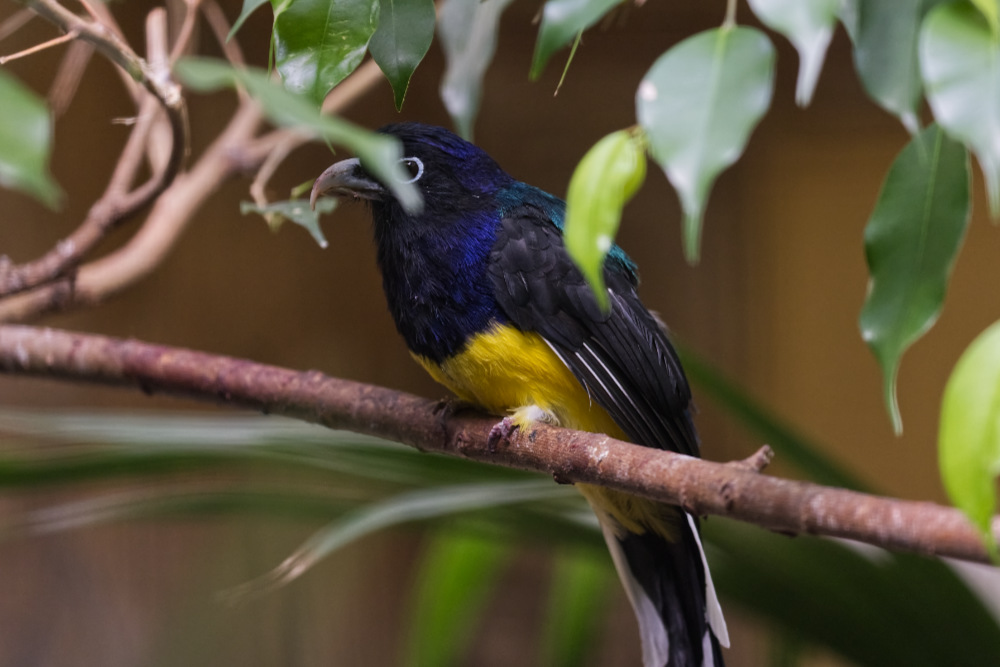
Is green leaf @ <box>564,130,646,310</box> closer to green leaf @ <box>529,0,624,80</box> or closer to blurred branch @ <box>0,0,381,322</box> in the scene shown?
green leaf @ <box>529,0,624,80</box>

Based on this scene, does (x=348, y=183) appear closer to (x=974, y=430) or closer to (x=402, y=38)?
(x=402, y=38)

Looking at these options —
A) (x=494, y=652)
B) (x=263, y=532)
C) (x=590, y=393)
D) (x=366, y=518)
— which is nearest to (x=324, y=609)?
(x=263, y=532)

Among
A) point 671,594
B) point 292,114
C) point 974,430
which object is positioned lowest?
point 671,594

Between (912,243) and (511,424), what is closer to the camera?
(912,243)

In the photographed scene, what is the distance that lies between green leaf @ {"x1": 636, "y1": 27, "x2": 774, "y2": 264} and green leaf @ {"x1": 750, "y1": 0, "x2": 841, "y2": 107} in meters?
0.03

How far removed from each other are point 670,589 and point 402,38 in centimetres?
104

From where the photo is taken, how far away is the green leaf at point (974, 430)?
1.49ft

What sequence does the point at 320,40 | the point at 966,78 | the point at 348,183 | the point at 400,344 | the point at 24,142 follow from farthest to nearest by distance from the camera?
the point at 400,344 < the point at 348,183 < the point at 320,40 < the point at 966,78 < the point at 24,142

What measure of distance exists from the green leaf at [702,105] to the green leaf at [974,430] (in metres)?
0.15

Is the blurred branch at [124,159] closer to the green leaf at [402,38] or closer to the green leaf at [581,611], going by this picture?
the green leaf at [402,38]

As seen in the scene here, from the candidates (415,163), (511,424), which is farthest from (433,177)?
(511,424)

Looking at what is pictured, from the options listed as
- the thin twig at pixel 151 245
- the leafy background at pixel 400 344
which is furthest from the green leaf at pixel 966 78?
the leafy background at pixel 400 344

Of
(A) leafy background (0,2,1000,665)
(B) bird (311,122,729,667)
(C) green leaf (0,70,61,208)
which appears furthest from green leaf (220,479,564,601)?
(A) leafy background (0,2,1000,665)

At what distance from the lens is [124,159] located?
5.18 feet
